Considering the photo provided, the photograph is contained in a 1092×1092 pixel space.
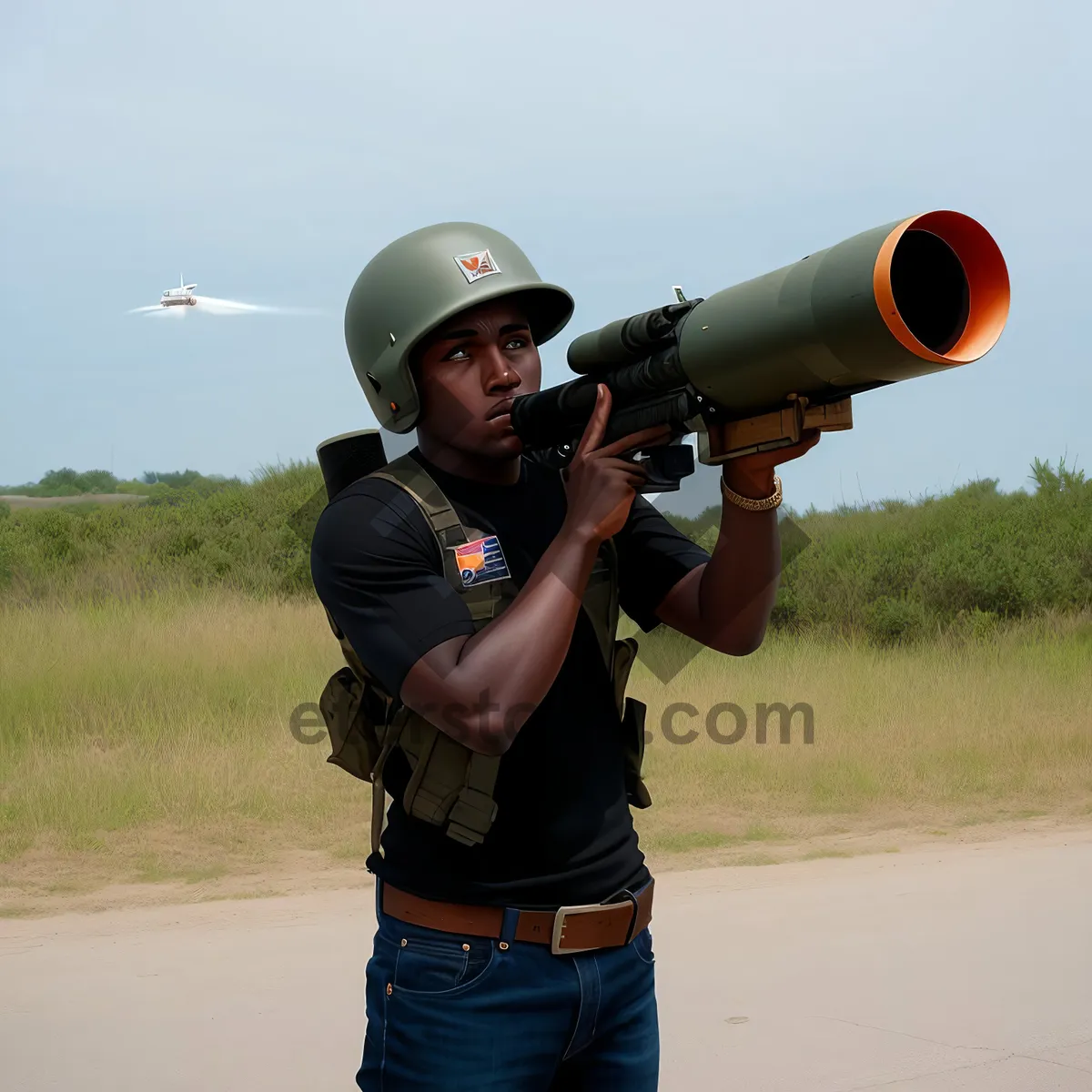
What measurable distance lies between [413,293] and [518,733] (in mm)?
830

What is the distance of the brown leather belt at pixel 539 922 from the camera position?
2119mm

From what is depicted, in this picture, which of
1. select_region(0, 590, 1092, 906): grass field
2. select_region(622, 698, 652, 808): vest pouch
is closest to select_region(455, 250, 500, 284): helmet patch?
select_region(622, 698, 652, 808): vest pouch

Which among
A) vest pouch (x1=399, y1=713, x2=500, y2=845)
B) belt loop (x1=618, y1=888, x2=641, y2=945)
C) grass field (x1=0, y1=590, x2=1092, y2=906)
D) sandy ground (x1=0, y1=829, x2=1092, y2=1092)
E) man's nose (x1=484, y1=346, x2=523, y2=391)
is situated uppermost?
man's nose (x1=484, y1=346, x2=523, y2=391)

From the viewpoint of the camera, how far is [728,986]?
5.32m

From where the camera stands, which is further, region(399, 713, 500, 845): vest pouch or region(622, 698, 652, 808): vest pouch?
region(622, 698, 652, 808): vest pouch

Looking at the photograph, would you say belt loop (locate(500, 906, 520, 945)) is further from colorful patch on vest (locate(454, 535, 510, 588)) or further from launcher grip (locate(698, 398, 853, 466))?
launcher grip (locate(698, 398, 853, 466))

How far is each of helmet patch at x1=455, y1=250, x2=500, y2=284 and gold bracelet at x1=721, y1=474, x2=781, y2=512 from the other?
0.58 meters

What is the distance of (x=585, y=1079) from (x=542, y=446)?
1.12 m

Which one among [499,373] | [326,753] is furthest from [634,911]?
[326,753]

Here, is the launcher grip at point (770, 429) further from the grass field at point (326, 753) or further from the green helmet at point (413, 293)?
the grass field at point (326, 753)

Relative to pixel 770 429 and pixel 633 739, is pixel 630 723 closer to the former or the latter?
pixel 633 739

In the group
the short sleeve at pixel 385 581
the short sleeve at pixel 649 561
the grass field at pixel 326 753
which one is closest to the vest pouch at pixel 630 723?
the short sleeve at pixel 649 561

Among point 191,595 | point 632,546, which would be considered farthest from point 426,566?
point 191,595

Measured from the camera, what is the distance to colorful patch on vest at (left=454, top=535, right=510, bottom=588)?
2.19 meters
